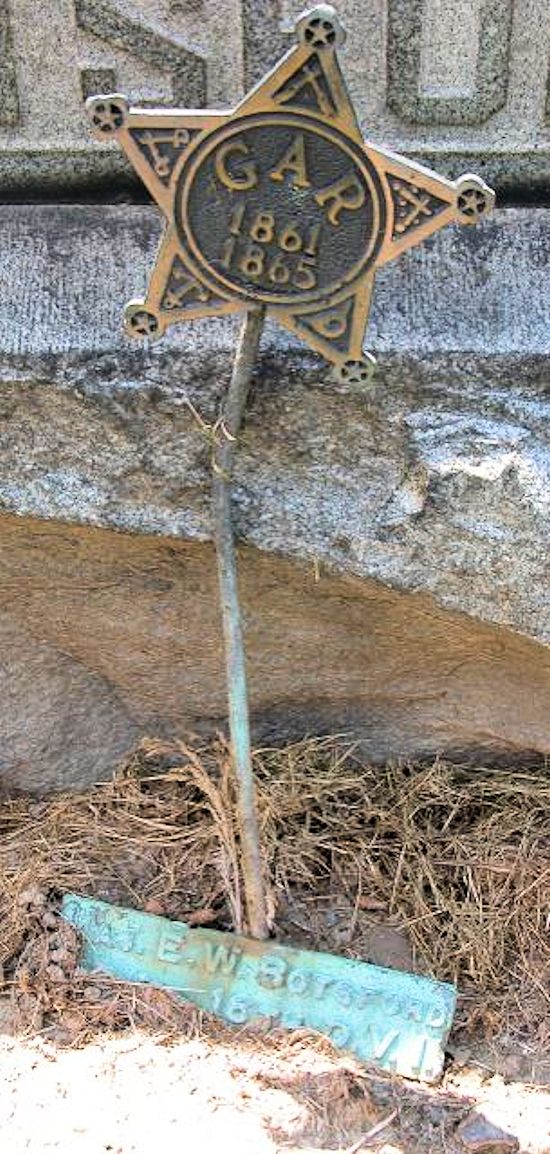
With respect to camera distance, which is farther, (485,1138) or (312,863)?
(312,863)

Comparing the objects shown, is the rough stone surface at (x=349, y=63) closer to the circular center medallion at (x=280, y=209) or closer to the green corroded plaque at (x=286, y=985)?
the circular center medallion at (x=280, y=209)

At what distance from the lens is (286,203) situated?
1.11 m

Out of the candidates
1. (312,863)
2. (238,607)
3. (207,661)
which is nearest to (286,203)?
(238,607)

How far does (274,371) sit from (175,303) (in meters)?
0.17

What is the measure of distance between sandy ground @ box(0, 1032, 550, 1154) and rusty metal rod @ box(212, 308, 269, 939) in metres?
0.16

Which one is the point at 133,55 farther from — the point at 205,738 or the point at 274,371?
the point at 205,738

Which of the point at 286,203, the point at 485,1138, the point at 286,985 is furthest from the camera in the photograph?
the point at 286,985

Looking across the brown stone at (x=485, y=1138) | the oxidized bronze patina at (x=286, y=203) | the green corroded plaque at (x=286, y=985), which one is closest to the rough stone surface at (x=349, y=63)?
the oxidized bronze patina at (x=286, y=203)

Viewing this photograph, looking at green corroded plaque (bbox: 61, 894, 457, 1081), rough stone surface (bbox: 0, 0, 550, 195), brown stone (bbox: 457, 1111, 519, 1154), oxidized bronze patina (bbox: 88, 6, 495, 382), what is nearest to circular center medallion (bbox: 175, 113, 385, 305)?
oxidized bronze patina (bbox: 88, 6, 495, 382)

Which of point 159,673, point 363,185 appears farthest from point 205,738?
point 363,185

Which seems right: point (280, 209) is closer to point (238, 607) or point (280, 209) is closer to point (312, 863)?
point (238, 607)

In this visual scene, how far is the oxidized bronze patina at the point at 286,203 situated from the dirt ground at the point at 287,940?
2.00 feet

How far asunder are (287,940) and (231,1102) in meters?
0.22

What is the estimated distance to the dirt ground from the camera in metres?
1.27
